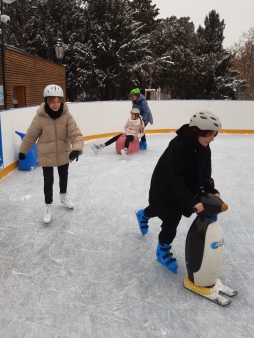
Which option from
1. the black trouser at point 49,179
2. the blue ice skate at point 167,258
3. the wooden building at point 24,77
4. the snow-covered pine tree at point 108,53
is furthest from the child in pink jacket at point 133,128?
the snow-covered pine tree at point 108,53

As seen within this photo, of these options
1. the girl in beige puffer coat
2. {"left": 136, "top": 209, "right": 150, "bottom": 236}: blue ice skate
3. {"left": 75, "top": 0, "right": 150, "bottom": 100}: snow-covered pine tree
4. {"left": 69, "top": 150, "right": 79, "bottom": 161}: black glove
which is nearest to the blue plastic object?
the girl in beige puffer coat

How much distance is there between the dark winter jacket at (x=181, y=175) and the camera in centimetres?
202

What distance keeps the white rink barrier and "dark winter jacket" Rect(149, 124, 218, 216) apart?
3.83 metres

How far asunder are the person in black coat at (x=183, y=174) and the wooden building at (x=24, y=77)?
6830 millimetres

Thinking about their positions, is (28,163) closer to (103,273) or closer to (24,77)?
Answer: (103,273)

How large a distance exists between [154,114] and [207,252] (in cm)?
834

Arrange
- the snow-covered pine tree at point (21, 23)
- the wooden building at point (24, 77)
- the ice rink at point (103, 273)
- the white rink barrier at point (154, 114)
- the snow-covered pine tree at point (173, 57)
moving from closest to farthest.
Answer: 1. the ice rink at point (103, 273)
2. the white rink barrier at point (154, 114)
3. the wooden building at point (24, 77)
4. the snow-covered pine tree at point (173, 57)
5. the snow-covered pine tree at point (21, 23)

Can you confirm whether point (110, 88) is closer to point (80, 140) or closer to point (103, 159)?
point (103, 159)

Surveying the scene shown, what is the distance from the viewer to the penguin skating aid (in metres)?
2.02

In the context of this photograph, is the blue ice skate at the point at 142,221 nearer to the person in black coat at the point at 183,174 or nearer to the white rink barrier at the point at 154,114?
the person in black coat at the point at 183,174

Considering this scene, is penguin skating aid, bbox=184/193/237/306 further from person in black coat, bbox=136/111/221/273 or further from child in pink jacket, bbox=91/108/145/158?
child in pink jacket, bbox=91/108/145/158

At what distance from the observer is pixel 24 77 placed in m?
10.0

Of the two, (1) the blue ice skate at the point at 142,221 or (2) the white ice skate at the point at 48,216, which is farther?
(2) the white ice skate at the point at 48,216

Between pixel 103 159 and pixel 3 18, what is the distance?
3286 mm
